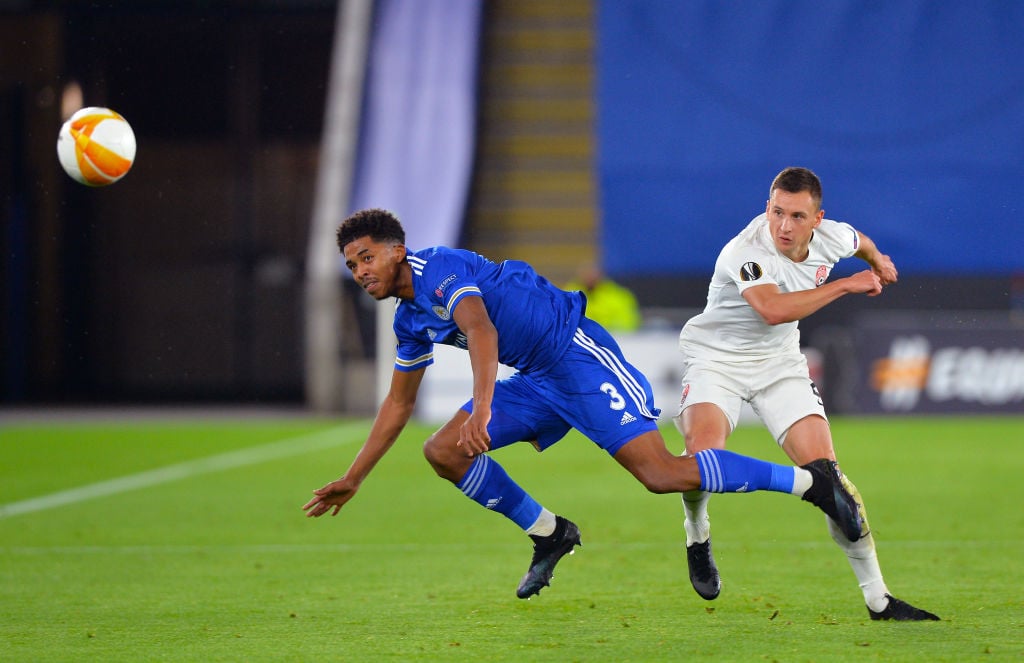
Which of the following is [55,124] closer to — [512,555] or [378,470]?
[378,470]

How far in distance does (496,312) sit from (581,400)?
495mm

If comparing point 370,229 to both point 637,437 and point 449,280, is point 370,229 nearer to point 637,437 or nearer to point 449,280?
point 449,280

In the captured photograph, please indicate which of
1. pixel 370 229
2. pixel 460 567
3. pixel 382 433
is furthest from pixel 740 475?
pixel 460 567

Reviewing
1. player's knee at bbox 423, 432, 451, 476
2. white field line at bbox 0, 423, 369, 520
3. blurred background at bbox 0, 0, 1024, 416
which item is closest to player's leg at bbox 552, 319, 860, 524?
player's knee at bbox 423, 432, 451, 476

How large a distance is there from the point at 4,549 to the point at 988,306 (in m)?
14.9

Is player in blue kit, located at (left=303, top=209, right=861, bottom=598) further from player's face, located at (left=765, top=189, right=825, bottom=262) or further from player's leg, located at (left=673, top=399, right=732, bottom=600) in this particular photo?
player's face, located at (left=765, top=189, right=825, bottom=262)

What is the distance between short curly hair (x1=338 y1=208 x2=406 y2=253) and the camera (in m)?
5.77

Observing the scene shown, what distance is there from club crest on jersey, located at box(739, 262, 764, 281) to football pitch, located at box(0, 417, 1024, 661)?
133 centimetres

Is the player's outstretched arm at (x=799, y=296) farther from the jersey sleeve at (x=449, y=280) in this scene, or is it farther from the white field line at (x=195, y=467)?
the white field line at (x=195, y=467)

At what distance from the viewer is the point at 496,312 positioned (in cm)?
608

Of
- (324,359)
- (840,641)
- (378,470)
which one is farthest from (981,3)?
(840,641)

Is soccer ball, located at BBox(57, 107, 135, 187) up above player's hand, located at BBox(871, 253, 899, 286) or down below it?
above

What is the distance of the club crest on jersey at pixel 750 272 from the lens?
5945 mm

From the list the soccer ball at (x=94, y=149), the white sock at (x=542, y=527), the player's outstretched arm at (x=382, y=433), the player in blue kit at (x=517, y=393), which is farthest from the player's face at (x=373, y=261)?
the soccer ball at (x=94, y=149)
